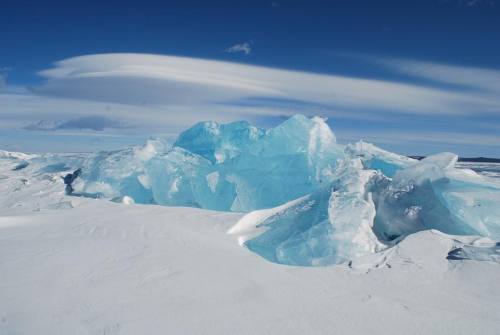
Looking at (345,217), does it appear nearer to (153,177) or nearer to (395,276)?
(395,276)

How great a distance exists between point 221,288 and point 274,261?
2.98 feet

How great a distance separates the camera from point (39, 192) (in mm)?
8711

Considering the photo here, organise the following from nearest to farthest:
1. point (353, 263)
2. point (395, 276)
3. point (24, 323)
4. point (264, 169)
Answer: point (24, 323) < point (395, 276) < point (353, 263) < point (264, 169)

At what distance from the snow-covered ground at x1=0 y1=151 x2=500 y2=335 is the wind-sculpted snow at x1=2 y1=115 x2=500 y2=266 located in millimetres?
354

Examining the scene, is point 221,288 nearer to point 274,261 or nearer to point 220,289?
point 220,289

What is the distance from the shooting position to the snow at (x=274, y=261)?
2.65 m

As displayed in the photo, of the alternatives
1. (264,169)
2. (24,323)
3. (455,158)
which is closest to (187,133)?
(264,169)

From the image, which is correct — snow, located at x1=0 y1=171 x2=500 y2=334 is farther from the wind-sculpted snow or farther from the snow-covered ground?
the wind-sculpted snow

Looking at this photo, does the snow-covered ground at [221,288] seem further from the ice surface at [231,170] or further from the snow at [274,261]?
the ice surface at [231,170]

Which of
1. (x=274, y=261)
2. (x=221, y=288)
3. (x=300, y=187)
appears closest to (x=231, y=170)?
(x=300, y=187)

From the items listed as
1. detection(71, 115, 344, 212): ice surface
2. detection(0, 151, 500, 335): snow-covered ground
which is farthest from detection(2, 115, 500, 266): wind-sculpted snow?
detection(0, 151, 500, 335): snow-covered ground

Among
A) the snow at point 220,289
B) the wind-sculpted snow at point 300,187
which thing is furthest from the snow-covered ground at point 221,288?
the wind-sculpted snow at point 300,187

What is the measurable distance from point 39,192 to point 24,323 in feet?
22.5

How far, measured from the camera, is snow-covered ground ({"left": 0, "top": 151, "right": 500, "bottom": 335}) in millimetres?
2578
